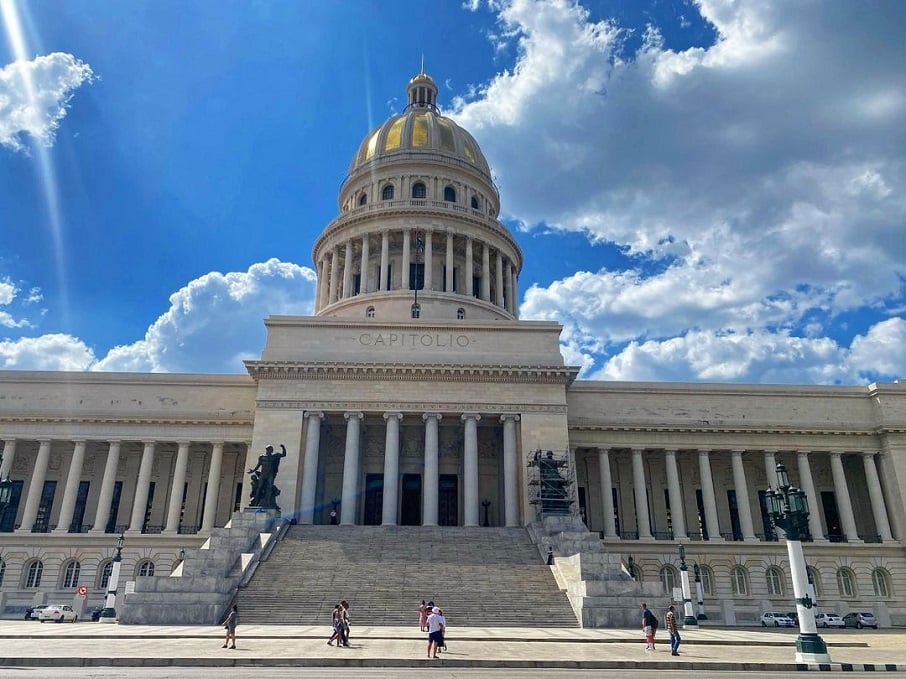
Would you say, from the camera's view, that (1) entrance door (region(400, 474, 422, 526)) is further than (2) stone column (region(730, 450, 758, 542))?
Yes

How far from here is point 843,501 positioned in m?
44.7

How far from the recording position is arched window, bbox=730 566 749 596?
42.2 meters

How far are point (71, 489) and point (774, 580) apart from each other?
148 ft

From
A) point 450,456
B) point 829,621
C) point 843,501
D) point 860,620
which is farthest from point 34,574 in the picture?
point 843,501

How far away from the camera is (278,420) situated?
41.2 m

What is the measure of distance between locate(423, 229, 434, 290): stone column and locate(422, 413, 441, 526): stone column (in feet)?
55.0

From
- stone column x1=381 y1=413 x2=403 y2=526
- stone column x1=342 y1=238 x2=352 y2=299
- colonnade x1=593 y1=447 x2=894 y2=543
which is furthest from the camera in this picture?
stone column x1=342 y1=238 x2=352 y2=299

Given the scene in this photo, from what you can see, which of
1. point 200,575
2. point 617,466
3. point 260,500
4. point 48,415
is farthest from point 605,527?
point 48,415

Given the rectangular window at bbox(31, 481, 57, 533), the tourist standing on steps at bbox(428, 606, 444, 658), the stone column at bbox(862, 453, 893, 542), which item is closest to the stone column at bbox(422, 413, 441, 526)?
the tourist standing on steps at bbox(428, 606, 444, 658)

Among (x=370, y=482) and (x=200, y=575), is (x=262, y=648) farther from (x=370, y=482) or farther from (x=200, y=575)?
(x=370, y=482)

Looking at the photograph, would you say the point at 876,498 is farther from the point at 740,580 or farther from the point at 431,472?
the point at 431,472

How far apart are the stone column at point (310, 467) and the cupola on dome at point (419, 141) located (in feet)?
99.6

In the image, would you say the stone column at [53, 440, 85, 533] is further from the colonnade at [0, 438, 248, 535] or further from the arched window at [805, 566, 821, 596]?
the arched window at [805, 566, 821, 596]

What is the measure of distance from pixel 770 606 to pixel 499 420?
62.8 feet
